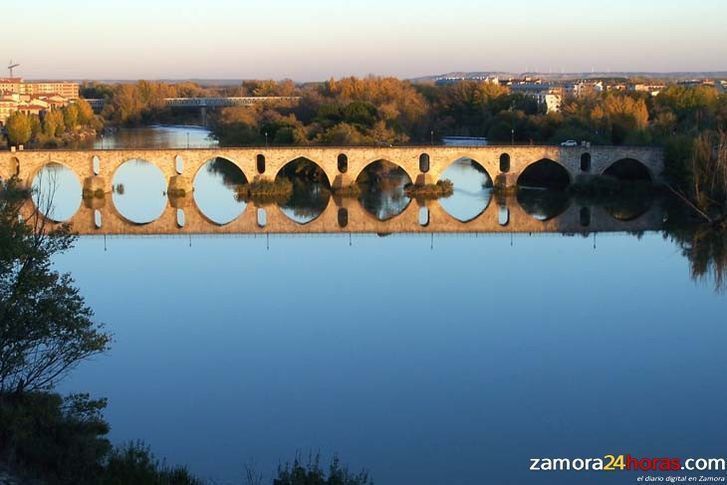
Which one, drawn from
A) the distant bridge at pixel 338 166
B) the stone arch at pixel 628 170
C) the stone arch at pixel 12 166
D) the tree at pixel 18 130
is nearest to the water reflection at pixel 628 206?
the distant bridge at pixel 338 166

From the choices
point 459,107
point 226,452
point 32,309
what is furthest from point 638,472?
point 459,107

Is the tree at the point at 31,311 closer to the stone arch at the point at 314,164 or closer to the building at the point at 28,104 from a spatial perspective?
the stone arch at the point at 314,164

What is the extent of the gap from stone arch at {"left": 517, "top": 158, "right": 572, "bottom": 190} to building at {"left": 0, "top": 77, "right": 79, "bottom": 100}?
4776 cm

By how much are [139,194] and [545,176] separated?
11816mm

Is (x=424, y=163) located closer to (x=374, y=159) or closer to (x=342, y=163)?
(x=374, y=159)

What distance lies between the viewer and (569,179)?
93.4ft

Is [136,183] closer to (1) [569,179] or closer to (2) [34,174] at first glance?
(2) [34,174]

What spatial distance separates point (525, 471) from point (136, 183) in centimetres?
2321

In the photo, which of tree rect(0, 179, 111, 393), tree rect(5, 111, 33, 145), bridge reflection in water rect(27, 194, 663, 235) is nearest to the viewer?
tree rect(0, 179, 111, 393)

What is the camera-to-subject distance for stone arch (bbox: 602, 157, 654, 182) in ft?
92.7

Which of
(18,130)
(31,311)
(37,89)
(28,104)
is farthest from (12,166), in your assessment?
(37,89)

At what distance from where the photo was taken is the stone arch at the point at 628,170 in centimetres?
2827

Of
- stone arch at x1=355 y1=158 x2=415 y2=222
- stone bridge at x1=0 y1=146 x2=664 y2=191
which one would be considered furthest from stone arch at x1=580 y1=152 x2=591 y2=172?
stone arch at x1=355 y1=158 x2=415 y2=222

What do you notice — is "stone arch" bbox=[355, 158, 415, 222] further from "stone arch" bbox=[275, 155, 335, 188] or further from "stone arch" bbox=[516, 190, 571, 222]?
"stone arch" bbox=[516, 190, 571, 222]
